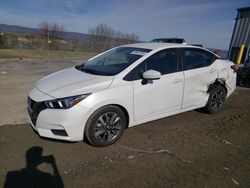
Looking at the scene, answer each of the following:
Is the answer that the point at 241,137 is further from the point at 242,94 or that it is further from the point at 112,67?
the point at 242,94

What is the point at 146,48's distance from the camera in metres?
4.18

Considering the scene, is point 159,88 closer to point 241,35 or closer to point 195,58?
point 195,58

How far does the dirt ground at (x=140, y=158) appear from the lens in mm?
2730

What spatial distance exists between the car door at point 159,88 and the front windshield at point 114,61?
0.26 meters

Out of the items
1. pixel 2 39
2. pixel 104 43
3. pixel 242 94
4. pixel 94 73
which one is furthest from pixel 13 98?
pixel 104 43

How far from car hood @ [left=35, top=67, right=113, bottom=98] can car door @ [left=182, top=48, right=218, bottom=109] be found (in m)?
1.73

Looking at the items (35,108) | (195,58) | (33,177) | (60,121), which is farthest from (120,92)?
(195,58)

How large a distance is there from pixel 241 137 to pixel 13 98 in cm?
550

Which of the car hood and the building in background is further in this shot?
the building in background

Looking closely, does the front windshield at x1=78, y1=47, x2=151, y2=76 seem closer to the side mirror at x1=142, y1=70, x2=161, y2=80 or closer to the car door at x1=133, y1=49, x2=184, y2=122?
the car door at x1=133, y1=49, x2=184, y2=122

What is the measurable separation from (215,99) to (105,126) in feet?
9.52

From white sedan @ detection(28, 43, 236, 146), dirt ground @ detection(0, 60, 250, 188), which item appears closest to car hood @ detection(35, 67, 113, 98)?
white sedan @ detection(28, 43, 236, 146)

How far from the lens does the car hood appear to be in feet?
10.6

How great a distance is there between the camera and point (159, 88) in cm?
385
